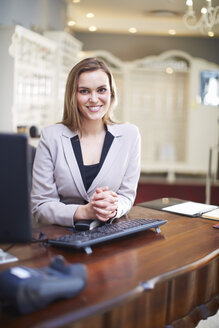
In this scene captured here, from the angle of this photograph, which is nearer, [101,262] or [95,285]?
[95,285]

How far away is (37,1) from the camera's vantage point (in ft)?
19.9

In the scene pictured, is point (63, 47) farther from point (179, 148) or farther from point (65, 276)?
point (65, 276)

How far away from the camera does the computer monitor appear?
43.8 inches

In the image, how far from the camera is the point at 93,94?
2035 mm

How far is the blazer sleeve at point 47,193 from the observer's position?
1.81m

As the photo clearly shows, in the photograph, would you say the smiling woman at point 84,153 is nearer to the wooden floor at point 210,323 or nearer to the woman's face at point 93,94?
the woman's face at point 93,94

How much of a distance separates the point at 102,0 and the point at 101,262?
20.6 feet

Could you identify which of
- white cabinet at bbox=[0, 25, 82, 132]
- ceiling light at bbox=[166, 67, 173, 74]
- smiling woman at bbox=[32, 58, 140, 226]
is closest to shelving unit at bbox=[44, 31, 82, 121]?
white cabinet at bbox=[0, 25, 82, 132]

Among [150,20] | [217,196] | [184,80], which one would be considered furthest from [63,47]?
[217,196]

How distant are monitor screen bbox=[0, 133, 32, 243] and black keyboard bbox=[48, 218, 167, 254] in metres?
0.26

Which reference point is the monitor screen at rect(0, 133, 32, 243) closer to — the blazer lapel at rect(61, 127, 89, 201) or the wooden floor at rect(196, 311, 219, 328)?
the blazer lapel at rect(61, 127, 89, 201)

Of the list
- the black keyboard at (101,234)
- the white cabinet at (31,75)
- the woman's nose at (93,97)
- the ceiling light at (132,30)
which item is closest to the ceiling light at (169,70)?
the ceiling light at (132,30)

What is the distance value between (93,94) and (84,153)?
1.05 feet

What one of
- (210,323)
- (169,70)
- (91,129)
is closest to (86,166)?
(91,129)
